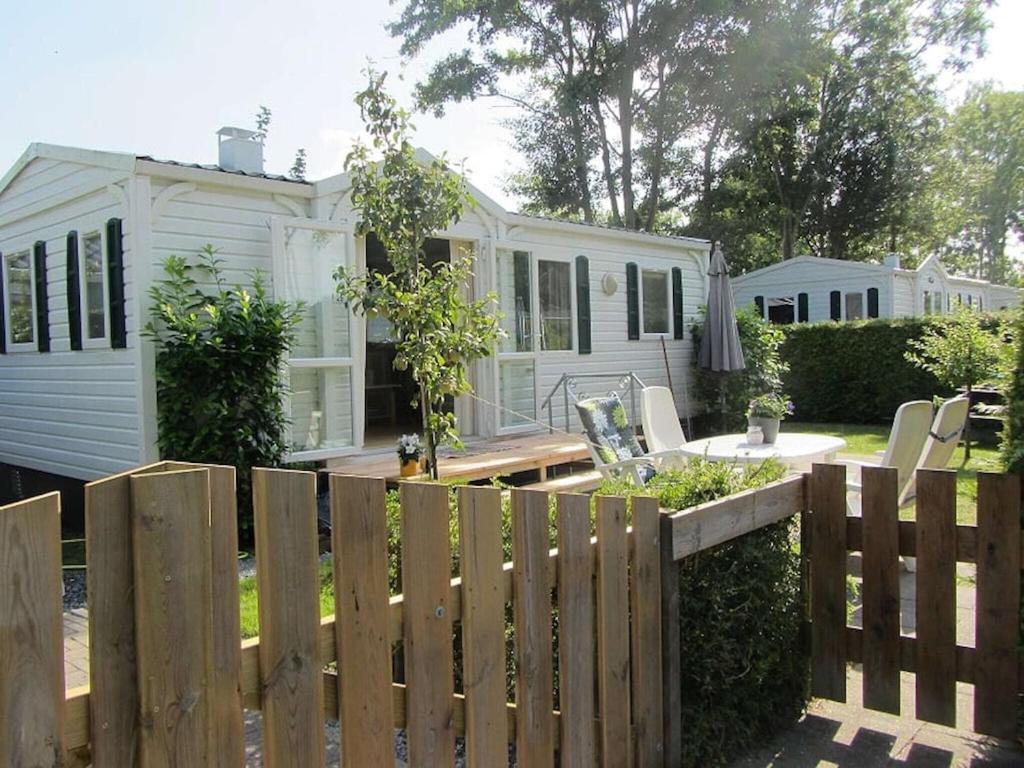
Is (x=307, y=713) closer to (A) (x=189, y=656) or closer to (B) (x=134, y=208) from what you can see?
(A) (x=189, y=656)

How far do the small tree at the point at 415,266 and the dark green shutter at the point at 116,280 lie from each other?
7.92 ft

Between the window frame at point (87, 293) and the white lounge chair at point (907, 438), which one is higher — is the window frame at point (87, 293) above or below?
above

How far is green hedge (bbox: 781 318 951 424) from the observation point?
37.6 ft

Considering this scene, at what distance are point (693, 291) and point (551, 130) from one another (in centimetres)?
1185

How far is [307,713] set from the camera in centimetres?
138

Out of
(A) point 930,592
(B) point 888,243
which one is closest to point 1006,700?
(A) point 930,592

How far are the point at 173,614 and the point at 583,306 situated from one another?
836cm

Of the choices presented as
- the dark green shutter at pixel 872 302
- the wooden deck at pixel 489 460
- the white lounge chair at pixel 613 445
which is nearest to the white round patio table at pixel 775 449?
the white lounge chair at pixel 613 445

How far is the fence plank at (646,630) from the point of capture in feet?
6.98

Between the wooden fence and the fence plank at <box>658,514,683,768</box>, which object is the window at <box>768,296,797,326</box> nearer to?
the wooden fence

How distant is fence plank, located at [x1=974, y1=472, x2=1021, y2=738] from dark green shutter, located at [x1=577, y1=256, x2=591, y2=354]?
6.95m

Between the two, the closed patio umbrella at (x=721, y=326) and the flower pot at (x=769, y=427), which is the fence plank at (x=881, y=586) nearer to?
the flower pot at (x=769, y=427)

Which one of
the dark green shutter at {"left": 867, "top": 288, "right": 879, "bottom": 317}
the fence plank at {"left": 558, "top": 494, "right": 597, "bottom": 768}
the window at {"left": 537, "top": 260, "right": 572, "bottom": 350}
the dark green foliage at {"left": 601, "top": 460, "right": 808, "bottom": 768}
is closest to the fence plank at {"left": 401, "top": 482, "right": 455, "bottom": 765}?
the fence plank at {"left": 558, "top": 494, "right": 597, "bottom": 768}

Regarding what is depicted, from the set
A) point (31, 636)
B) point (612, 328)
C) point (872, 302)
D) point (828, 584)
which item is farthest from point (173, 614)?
point (872, 302)
